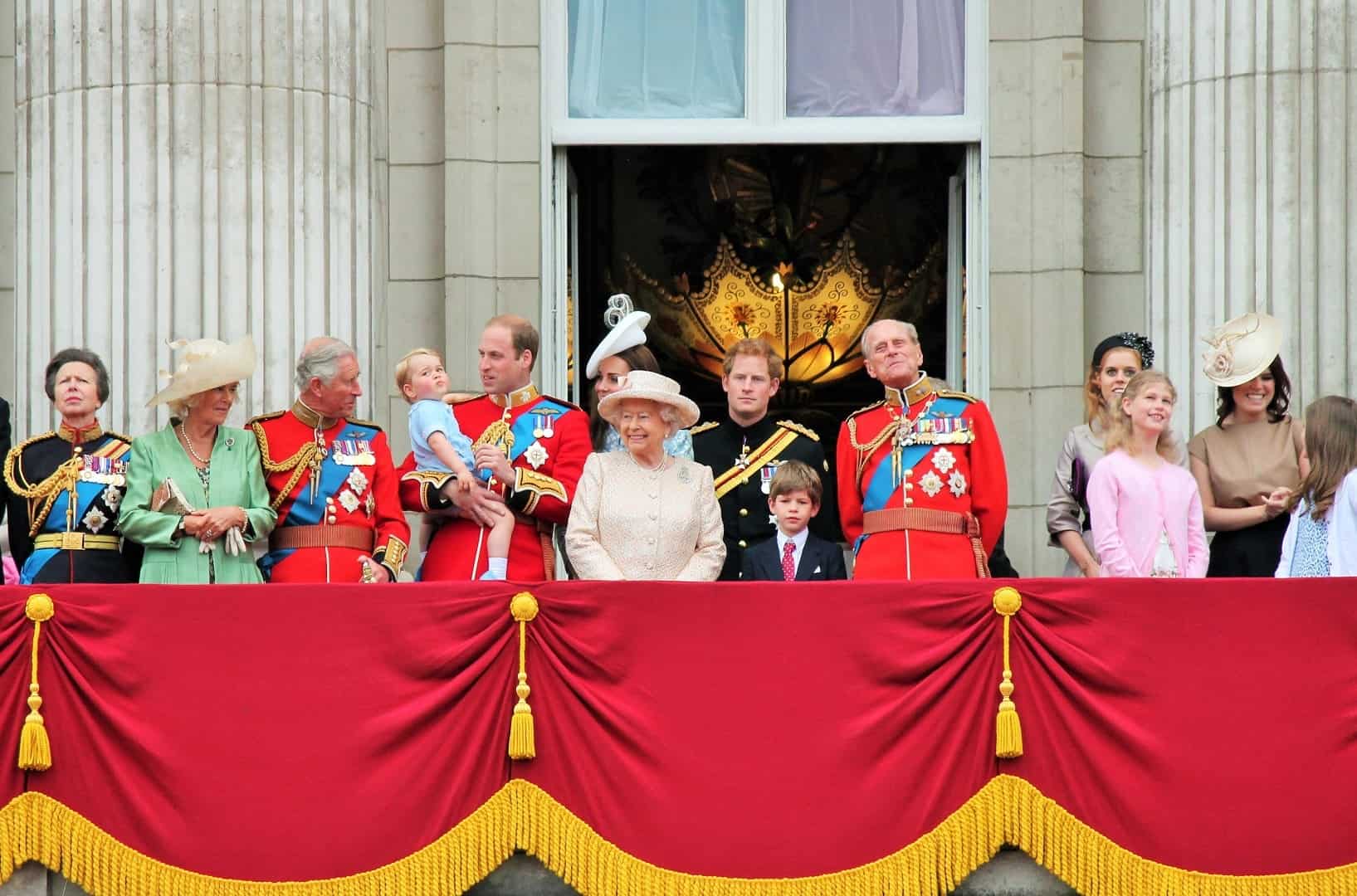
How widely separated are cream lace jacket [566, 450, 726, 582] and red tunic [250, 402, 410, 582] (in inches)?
34.3

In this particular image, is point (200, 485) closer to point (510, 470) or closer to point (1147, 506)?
point (510, 470)

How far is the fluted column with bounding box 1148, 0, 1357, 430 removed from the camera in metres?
11.5

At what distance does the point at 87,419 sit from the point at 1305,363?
18.9 ft

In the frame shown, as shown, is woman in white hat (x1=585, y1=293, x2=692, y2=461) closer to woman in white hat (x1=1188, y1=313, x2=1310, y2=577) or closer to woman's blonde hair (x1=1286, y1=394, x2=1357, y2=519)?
woman in white hat (x1=1188, y1=313, x2=1310, y2=577)

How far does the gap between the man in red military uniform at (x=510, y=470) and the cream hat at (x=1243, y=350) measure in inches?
106

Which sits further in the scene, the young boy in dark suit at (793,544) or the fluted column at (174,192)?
the fluted column at (174,192)

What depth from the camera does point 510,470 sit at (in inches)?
375

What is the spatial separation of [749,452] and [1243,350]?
2.12 meters

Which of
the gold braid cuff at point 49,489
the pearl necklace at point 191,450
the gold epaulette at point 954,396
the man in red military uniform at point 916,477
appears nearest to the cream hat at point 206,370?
the pearl necklace at point 191,450

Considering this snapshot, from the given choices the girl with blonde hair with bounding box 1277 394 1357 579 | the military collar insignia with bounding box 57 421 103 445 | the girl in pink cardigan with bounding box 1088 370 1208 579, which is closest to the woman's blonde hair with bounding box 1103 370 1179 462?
the girl in pink cardigan with bounding box 1088 370 1208 579

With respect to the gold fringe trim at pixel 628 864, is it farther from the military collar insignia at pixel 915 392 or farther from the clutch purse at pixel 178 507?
the military collar insignia at pixel 915 392

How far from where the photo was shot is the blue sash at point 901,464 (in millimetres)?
9586

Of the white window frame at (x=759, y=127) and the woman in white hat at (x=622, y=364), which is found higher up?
the white window frame at (x=759, y=127)

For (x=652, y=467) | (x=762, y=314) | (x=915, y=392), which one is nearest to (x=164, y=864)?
(x=652, y=467)
